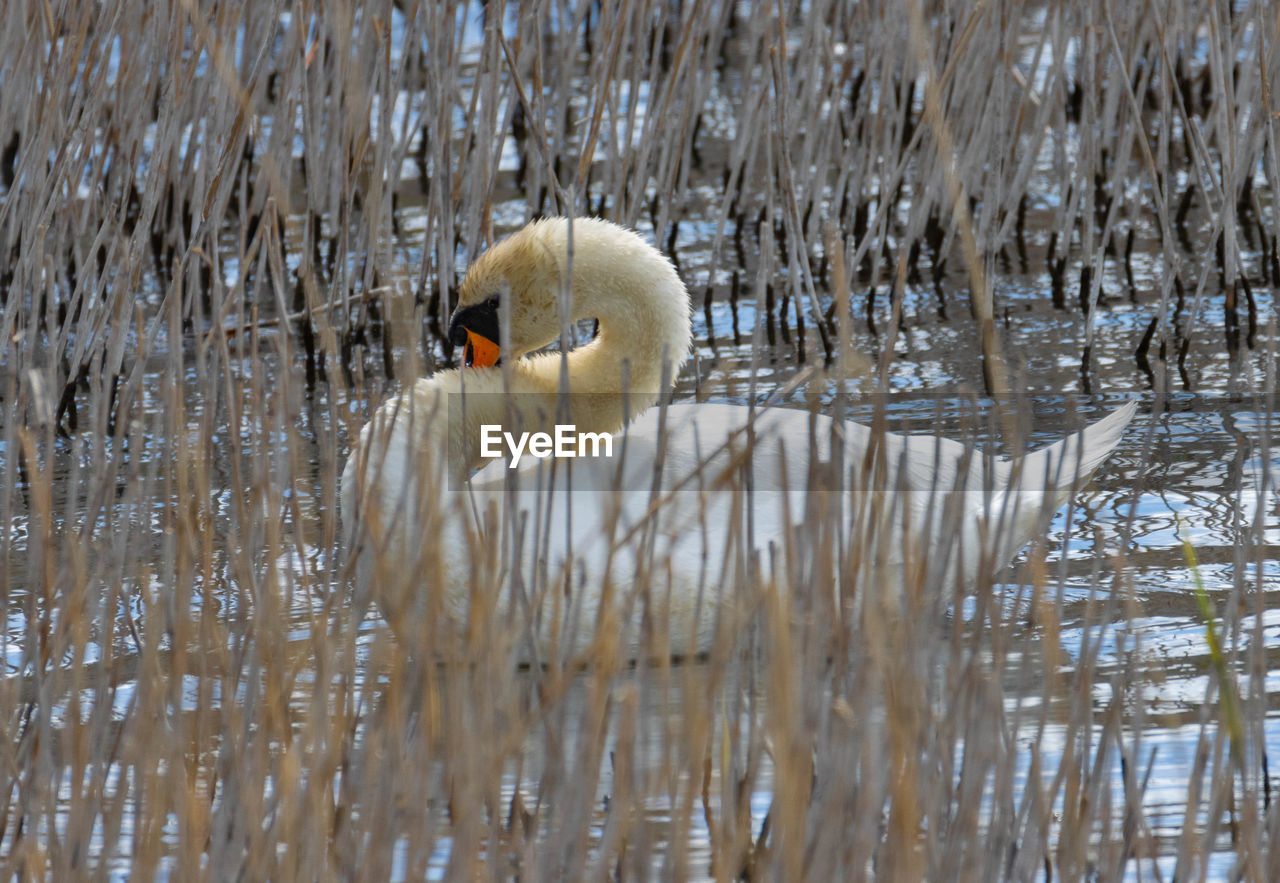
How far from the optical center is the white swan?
172cm

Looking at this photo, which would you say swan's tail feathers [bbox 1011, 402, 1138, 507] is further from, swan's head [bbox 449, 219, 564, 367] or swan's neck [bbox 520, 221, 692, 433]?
swan's head [bbox 449, 219, 564, 367]

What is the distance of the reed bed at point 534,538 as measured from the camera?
5.43ft

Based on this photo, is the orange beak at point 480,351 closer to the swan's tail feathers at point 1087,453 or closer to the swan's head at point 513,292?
the swan's head at point 513,292

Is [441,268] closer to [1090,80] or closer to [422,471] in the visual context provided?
[1090,80]

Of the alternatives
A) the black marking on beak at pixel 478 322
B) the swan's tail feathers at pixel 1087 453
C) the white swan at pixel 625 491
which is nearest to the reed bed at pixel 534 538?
the white swan at pixel 625 491

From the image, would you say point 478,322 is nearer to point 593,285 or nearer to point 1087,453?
point 593,285

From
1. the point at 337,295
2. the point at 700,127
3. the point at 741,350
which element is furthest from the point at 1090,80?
the point at 700,127

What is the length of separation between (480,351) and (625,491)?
671 mm

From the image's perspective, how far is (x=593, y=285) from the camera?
317 cm

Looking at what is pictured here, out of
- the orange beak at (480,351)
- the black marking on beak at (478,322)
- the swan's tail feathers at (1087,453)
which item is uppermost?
the black marking on beak at (478,322)

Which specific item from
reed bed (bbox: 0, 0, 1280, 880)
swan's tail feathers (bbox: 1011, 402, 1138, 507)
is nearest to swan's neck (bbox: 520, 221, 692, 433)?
reed bed (bbox: 0, 0, 1280, 880)

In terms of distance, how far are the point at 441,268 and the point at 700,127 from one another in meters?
2.45

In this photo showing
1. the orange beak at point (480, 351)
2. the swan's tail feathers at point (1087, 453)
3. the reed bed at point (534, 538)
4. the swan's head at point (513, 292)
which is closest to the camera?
the reed bed at point (534, 538)

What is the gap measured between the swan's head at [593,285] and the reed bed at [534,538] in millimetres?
183
